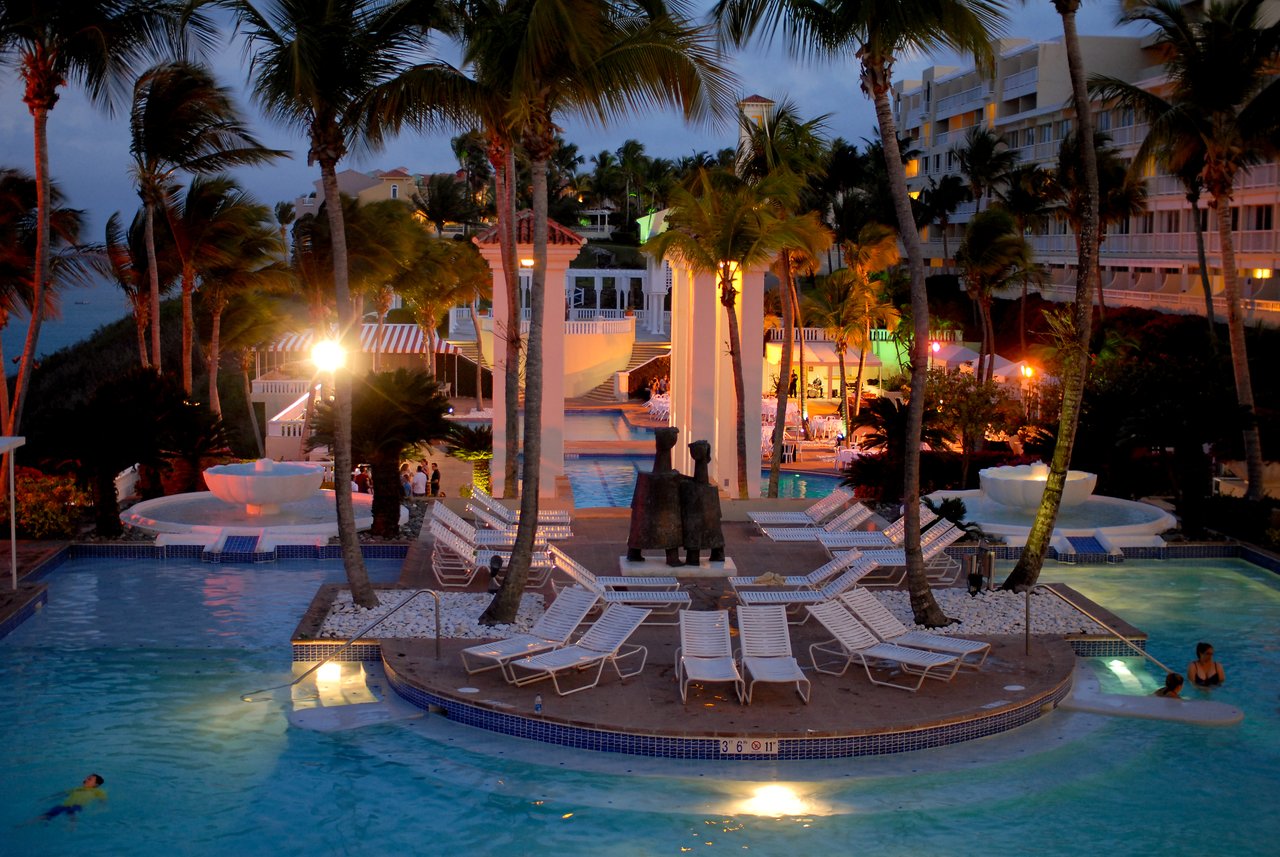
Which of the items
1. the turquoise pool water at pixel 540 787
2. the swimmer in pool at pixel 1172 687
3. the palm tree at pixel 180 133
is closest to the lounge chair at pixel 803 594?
the turquoise pool water at pixel 540 787

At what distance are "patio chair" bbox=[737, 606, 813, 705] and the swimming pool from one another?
12.3 m

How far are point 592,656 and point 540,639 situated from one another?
84 centimetres

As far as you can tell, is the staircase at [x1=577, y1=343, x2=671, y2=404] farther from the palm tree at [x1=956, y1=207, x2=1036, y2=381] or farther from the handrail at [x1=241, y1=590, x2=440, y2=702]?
the handrail at [x1=241, y1=590, x2=440, y2=702]

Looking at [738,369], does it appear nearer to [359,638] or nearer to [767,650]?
[359,638]

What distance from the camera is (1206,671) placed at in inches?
502

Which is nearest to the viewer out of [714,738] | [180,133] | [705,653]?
[714,738]

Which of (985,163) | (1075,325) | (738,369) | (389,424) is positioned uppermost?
(985,163)

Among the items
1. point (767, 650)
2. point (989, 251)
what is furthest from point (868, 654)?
point (989, 251)

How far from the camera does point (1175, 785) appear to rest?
1045cm

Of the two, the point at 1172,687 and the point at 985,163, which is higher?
the point at 985,163

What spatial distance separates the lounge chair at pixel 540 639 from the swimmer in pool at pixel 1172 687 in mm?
5456

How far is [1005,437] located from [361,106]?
65.6ft

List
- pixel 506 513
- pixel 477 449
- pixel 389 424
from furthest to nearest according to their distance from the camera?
pixel 477 449, pixel 506 513, pixel 389 424

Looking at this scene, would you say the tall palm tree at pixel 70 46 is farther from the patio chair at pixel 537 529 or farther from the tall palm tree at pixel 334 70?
the patio chair at pixel 537 529
